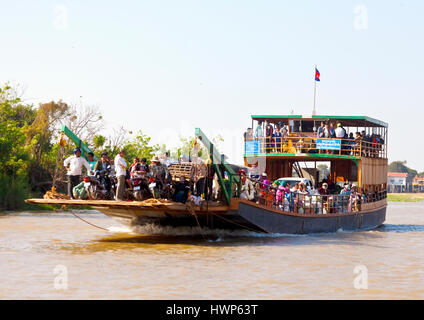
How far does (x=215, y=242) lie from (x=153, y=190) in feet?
9.58

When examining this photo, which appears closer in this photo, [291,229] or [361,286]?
[361,286]

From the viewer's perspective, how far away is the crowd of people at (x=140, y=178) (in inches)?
602

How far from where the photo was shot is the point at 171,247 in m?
16.0

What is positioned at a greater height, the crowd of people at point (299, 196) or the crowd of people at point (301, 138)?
the crowd of people at point (301, 138)

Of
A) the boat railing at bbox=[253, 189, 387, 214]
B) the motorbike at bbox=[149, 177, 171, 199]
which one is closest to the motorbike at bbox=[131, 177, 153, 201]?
the motorbike at bbox=[149, 177, 171, 199]

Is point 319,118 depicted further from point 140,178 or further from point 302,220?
point 140,178

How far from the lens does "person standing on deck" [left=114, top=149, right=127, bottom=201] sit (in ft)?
49.4

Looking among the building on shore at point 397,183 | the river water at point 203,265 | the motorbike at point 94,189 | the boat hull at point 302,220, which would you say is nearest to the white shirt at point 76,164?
the motorbike at point 94,189

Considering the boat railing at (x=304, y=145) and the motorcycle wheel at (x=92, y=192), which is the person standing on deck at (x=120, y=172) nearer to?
the motorcycle wheel at (x=92, y=192)

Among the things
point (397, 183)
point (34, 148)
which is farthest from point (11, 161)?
point (397, 183)

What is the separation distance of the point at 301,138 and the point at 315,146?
1.01m

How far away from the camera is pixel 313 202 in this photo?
20484mm
